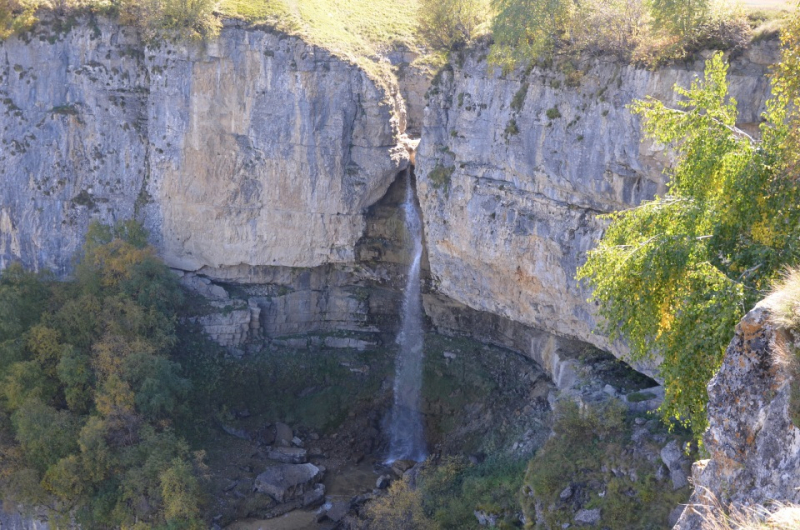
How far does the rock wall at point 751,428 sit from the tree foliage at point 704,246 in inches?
38.8

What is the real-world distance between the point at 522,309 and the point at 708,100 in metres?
14.6

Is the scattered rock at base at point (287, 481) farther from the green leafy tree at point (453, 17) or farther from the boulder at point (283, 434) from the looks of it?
the green leafy tree at point (453, 17)

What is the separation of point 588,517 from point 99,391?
16539 mm

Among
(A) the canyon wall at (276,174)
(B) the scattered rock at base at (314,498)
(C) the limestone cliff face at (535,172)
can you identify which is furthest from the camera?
(B) the scattered rock at base at (314,498)

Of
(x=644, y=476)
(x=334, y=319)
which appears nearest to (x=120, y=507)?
(x=334, y=319)

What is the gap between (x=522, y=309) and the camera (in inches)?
1009

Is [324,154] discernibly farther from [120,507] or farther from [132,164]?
[120,507]

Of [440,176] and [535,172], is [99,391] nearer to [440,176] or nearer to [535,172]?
[440,176]

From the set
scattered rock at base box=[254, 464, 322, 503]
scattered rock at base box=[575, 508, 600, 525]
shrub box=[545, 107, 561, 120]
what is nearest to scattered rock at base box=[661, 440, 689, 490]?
scattered rock at base box=[575, 508, 600, 525]

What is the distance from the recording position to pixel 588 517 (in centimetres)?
1802

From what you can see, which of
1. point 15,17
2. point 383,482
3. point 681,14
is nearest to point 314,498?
point 383,482

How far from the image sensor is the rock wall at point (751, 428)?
8.64 meters

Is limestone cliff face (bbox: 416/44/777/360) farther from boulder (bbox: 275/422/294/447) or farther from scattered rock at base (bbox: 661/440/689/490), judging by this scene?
boulder (bbox: 275/422/294/447)

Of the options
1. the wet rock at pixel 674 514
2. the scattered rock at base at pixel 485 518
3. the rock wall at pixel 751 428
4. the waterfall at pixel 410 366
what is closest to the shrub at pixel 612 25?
the waterfall at pixel 410 366
